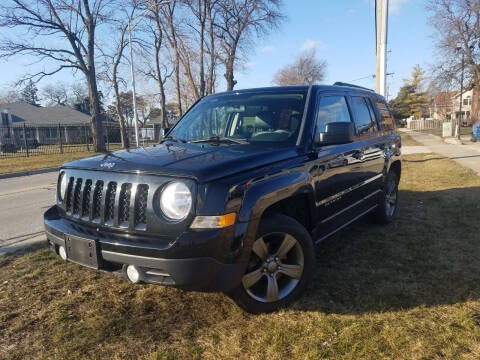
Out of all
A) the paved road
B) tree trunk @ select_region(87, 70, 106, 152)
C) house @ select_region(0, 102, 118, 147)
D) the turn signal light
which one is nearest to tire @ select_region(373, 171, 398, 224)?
the turn signal light

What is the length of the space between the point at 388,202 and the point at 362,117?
160 cm

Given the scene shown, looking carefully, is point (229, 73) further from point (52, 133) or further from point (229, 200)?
point (52, 133)

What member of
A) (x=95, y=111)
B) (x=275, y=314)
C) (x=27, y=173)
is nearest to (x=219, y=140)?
(x=275, y=314)

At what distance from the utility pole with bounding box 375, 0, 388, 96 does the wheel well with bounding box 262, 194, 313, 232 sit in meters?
8.58

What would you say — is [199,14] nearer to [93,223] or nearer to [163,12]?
[163,12]

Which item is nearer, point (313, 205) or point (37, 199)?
point (313, 205)

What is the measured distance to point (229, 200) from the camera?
2344 millimetres

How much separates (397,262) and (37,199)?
304 inches

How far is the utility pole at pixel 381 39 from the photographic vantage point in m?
10.6

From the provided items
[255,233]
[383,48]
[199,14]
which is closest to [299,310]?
[255,233]

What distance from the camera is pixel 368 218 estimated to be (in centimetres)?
534

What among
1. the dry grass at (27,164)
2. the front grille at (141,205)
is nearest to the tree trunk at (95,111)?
the dry grass at (27,164)

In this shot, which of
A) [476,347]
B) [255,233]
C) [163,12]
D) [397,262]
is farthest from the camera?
[163,12]

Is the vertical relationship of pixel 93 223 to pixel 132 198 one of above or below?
below
